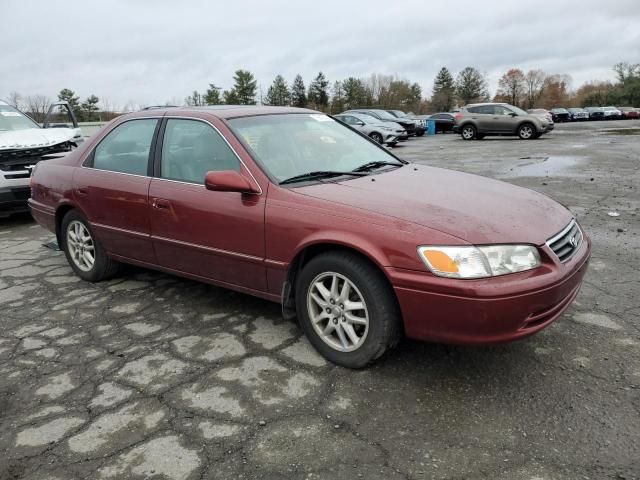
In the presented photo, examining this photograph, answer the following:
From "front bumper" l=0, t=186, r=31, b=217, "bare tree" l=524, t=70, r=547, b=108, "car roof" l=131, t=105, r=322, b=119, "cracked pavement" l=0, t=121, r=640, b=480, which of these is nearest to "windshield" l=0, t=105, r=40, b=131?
"front bumper" l=0, t=186, r=31, b=217

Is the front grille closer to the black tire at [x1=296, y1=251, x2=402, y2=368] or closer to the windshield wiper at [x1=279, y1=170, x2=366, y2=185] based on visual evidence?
the black tire at [x1=296, y1=251, x2=402, y2=368]

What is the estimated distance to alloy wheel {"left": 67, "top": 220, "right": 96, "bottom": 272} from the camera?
456 centimetres

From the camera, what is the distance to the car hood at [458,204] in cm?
266

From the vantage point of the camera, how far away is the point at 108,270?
4551mm

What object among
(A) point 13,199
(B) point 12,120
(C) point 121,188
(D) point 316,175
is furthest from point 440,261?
(B) point 12,120

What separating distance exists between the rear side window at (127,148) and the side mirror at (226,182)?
1029mm

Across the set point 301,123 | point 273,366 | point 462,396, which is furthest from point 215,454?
point 301,123

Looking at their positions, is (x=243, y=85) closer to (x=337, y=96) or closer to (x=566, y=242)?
(x=337, y=96)

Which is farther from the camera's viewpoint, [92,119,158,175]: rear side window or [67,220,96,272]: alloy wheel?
[67,220,96,272]: alloy wheel

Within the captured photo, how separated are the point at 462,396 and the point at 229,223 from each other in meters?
1.75

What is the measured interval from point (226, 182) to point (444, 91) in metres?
80.5

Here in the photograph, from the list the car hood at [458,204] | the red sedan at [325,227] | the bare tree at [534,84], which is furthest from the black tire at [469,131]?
the bare tree at [534,84]

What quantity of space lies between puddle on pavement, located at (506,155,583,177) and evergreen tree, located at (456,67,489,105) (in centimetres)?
6912

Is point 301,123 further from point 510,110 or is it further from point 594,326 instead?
point 510,110
